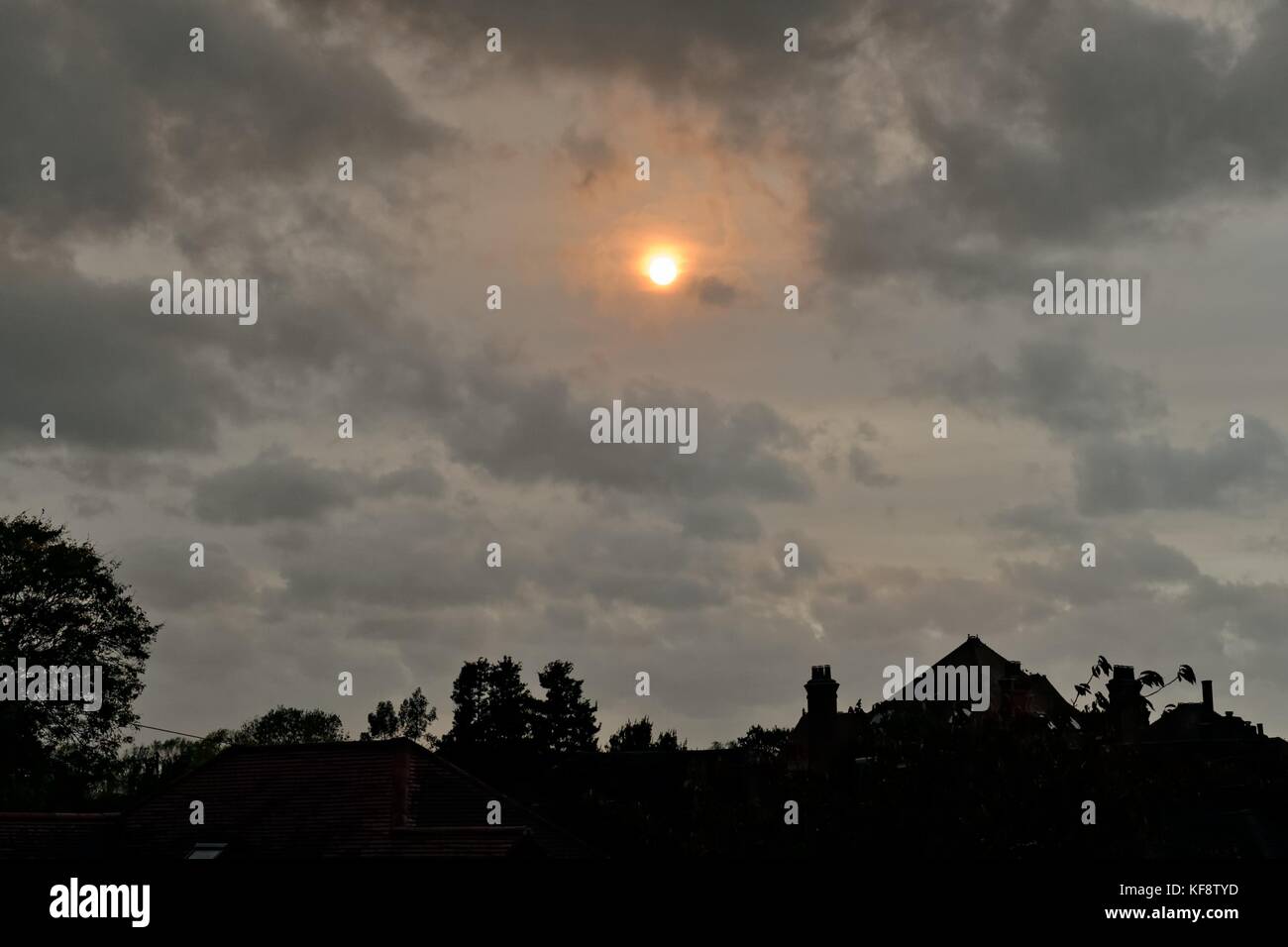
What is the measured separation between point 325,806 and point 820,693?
83.6 feet

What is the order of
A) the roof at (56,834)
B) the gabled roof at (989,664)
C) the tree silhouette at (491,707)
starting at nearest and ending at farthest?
the roof at (56,834) < the gabled roof at (989,664) < the tree silhouette at (491,707)

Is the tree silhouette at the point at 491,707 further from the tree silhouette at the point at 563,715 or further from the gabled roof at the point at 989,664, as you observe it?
the gabled roof at the point at 989,664

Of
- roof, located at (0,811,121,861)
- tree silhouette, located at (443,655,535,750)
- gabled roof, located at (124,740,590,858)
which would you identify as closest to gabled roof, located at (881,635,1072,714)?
gabled roof, located at (124,740,590,858)

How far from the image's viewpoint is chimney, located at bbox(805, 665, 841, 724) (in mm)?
63312

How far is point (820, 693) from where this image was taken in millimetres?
63406

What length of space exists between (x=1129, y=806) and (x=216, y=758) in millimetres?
33077

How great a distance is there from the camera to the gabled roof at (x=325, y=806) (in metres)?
45.7

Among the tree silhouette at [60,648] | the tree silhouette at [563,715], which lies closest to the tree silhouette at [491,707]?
the tree silhouette at [563,715]

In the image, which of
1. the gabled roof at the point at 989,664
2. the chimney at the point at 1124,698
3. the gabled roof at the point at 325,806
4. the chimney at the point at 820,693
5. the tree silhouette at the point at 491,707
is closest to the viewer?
the chimney at the point at 1124,698

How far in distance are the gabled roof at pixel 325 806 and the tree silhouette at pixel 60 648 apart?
16.6 m

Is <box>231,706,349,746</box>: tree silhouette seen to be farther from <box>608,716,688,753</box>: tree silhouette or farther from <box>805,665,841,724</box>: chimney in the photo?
<box>805,665,841,724</box>: chimney
